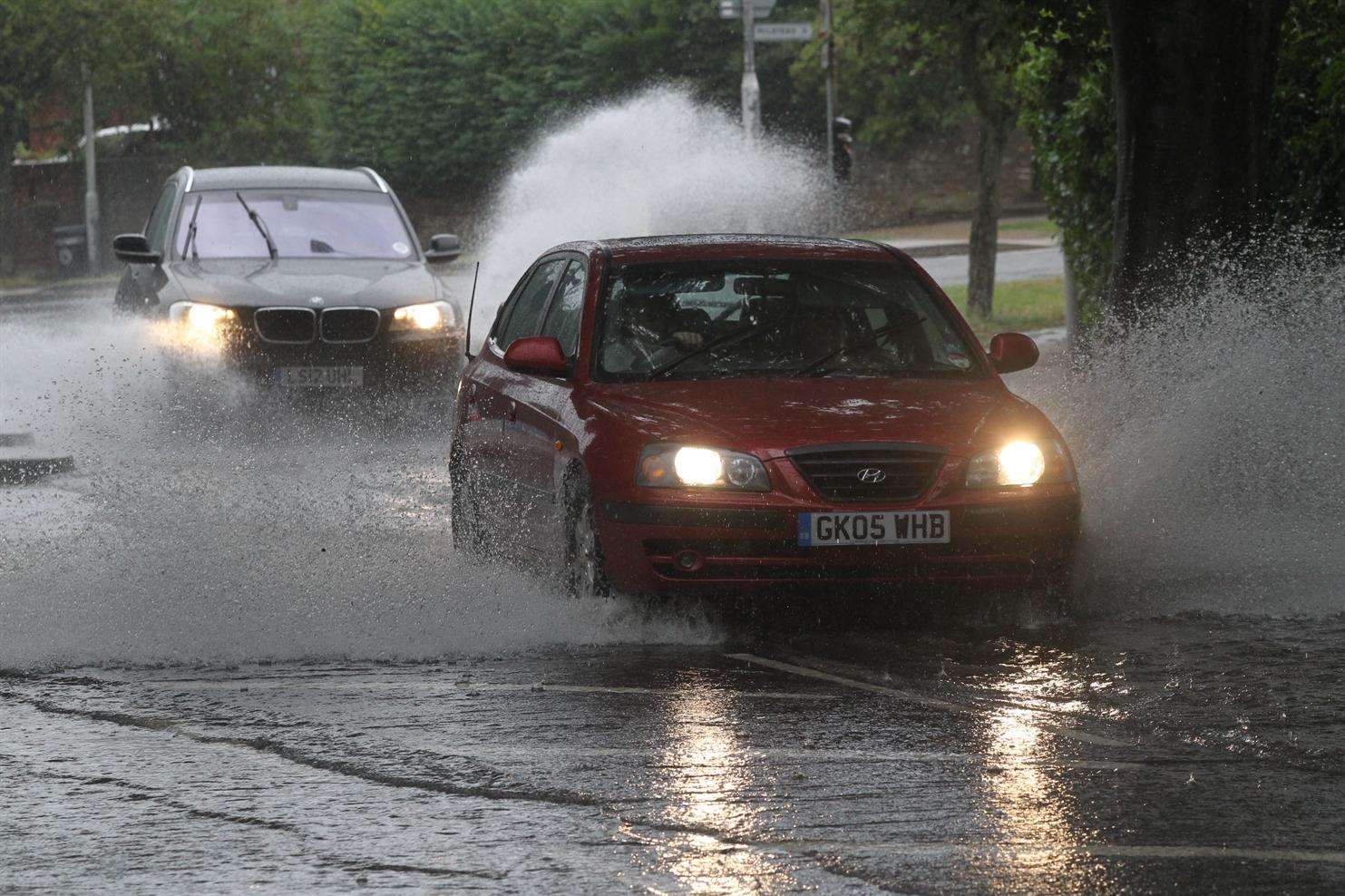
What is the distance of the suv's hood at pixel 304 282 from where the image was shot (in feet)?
54.5

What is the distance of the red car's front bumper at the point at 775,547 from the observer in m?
8.48

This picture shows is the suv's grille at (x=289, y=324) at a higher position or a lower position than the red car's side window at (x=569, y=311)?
lower

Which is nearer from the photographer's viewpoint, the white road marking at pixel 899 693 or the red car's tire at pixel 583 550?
the white road marking at pixel 899 693

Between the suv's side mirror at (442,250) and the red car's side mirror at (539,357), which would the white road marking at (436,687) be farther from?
the suv's side mirror at (442,250)

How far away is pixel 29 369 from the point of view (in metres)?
21.8

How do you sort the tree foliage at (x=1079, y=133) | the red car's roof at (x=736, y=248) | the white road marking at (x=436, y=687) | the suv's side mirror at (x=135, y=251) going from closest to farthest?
the white road marking at (x=436, y=687) → the red car's roof at (x=736, y=248) → the tree foliage at (x=1079, y=133) → the suv's side mirror at (x=135, y=251)

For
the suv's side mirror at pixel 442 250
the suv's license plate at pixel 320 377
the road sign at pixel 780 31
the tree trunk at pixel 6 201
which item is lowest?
the tree trunk at pixel 6 201

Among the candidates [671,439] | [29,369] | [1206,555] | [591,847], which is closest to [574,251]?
[671,439]

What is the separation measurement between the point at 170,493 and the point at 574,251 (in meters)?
3.77

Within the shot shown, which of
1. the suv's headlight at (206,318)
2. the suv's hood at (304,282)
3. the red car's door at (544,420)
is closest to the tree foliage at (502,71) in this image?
the suv's hood at (304,282)

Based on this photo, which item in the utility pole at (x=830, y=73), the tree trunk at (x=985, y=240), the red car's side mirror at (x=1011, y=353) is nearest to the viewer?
the red car's side mirror at (x=1011, y=353)

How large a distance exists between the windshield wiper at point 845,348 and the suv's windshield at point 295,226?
869cm

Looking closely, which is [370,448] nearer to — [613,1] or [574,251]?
[574,251]

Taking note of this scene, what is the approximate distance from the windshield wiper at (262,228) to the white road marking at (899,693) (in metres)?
9.88
